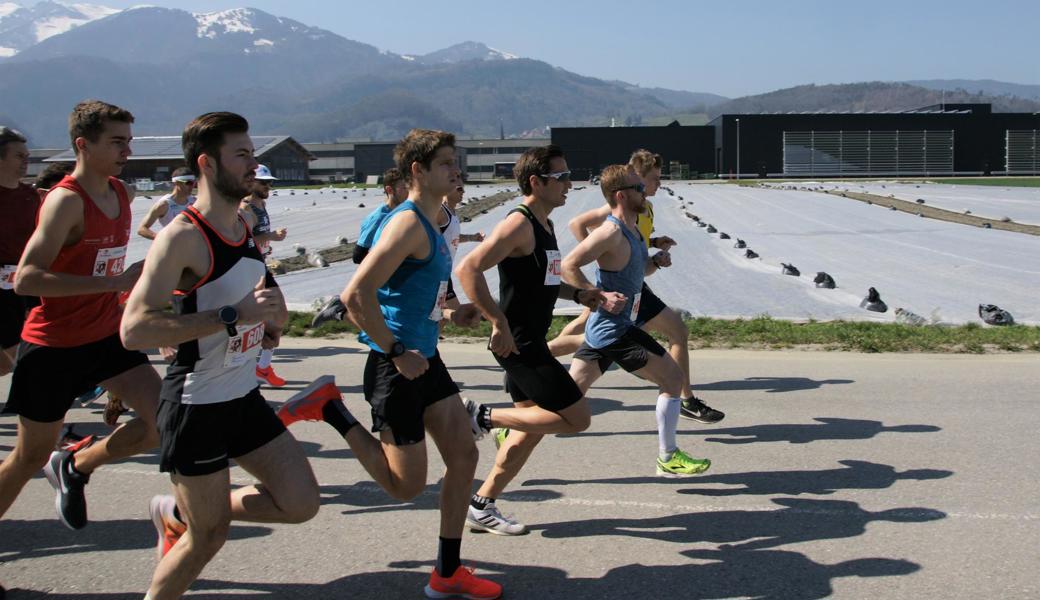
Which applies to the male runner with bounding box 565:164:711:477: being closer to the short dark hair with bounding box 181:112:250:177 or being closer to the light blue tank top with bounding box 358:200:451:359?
the light blue tank top with bounding box 358:200:451:359

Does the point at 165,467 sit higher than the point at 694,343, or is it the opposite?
the point at 165,467

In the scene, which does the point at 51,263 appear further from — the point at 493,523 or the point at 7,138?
the point at 493,523

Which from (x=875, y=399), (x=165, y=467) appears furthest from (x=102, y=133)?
(x=875, y=399)

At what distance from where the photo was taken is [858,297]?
12.6 m

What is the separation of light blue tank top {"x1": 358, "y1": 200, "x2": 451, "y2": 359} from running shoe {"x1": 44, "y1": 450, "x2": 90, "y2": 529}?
1.56 metres

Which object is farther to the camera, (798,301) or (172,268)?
(798,301)

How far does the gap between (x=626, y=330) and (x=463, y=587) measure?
218 cm

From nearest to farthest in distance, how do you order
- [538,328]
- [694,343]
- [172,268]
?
[172,268] → [538,328] → [694,343]

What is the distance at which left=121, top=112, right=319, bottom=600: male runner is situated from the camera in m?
3.15

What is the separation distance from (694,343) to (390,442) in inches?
272

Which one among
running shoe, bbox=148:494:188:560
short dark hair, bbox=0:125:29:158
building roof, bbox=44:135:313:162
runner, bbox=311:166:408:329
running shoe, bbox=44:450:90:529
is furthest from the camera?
building roof, bbox=44:135:313:162

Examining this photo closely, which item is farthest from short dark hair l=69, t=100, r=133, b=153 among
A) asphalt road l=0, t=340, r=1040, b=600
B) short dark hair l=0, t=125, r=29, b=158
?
asphalt road l=0, t=340, r=1040, b=600

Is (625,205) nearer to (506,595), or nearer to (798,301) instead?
(506,595)

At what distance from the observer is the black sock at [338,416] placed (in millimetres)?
4078
